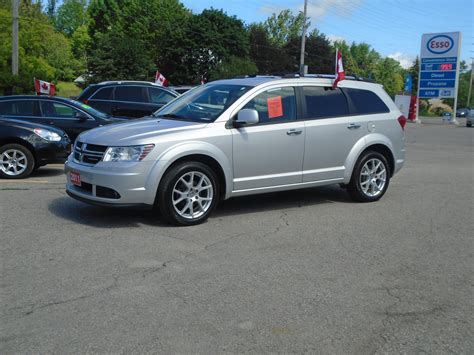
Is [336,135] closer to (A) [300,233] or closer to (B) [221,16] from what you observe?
(A) [300,233]

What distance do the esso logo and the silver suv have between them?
43.7 meters

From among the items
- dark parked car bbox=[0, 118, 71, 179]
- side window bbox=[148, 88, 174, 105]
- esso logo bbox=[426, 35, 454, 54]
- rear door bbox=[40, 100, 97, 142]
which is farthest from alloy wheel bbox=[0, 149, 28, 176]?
esso logo bbox=[426, 35, 454, 54]

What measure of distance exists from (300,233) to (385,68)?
112 m

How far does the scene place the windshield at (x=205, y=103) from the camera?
685 cm

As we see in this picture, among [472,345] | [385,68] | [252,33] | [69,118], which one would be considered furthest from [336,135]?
[385,68]

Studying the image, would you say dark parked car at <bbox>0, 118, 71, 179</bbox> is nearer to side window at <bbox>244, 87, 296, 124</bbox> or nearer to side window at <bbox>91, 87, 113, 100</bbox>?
side window at <bbox>244, 87, 296, 124</bbox>

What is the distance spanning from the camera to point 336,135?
761 centimetres

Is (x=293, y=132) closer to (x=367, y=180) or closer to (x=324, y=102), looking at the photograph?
(x=324, y=102)

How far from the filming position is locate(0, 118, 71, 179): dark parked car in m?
9.40

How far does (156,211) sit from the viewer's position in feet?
23.8

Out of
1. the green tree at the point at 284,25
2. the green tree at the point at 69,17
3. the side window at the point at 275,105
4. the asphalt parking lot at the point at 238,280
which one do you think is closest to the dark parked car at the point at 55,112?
the asphalt parking lot at the point at 238,280

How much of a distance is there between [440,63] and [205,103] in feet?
152

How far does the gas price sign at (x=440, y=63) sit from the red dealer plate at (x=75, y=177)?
1832 inches

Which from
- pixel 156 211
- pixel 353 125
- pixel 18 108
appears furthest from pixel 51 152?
pixel 353 125
